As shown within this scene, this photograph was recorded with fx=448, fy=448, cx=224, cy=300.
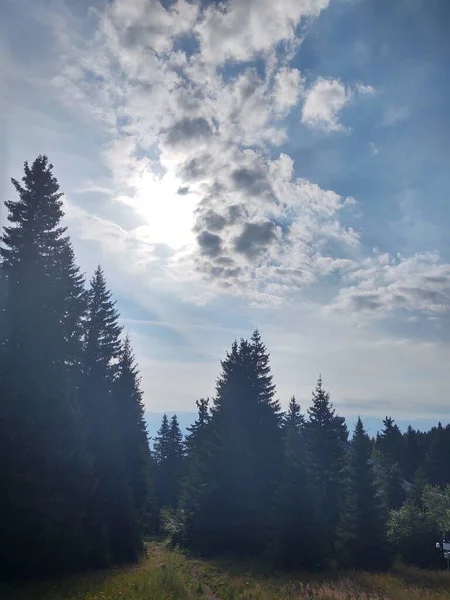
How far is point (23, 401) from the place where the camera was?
761 inches

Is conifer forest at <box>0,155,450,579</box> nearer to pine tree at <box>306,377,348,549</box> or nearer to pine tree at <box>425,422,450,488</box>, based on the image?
pine tree at <box>306,377,348,549</box>

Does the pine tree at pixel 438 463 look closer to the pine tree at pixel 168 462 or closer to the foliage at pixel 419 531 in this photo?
the pine tree at pixel 168 462

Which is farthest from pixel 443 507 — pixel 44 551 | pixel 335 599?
pixel 44 551

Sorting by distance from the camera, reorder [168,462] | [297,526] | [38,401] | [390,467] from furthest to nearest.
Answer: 1. [168,462]
2. [390,467]
3. [297,526]
4. [38,401]

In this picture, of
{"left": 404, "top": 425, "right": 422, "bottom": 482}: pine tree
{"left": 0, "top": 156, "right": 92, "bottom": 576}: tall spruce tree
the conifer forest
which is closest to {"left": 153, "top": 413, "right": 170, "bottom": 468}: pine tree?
the conifer forest

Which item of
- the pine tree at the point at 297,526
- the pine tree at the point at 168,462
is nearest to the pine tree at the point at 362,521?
the pine tree at the point at 297,526

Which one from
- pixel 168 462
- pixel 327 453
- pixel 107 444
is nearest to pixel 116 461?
pixel 107 444

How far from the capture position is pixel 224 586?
66.3 ft

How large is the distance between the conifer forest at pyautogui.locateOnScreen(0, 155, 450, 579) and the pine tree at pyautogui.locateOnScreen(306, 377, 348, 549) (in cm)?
10

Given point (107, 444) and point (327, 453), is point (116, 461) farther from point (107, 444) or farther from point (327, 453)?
point (327, 453)

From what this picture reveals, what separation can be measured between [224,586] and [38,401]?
38.7 feet

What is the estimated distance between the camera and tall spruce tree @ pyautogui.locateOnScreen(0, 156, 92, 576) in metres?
18.2

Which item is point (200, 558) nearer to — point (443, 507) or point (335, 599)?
point (335, 599)

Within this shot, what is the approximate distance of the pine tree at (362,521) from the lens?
3341cm
